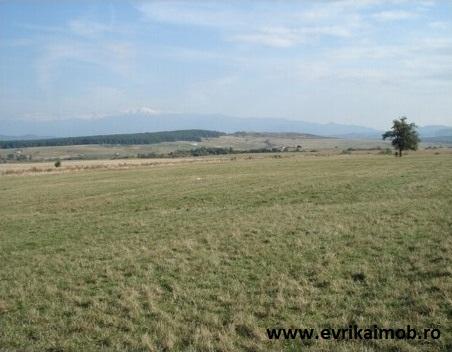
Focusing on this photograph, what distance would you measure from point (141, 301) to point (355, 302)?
4.66 metres

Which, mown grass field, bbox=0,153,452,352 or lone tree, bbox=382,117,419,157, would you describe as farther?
lone tree, bbox=382,117,419,157

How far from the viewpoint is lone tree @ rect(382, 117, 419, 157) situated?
9269cm

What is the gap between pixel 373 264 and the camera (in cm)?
1271

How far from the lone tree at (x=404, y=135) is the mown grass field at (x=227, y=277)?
72.5 metres

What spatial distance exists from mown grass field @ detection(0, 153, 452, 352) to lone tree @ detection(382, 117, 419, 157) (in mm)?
72527

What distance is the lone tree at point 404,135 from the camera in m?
92.7

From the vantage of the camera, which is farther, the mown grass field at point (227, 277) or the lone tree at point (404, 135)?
the lone tree at point (404, 135)

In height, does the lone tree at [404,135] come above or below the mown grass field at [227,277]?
above

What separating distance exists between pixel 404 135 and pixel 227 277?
87.8 meters

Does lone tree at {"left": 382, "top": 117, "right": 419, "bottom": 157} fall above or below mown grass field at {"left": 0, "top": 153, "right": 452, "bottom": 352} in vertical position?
above

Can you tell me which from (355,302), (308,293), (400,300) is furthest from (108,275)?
(400,300)

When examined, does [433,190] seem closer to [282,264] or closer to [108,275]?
[282,264]

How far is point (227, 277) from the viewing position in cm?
1244

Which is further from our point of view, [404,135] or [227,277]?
[404,135]
